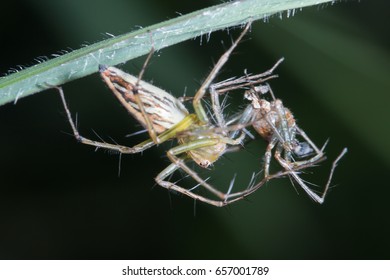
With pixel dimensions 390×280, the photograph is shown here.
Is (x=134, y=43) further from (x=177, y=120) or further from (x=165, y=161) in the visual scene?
(x=165, y=161)

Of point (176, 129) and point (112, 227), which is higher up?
point (112, 227)

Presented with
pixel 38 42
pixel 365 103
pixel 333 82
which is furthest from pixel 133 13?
pixel 365 103

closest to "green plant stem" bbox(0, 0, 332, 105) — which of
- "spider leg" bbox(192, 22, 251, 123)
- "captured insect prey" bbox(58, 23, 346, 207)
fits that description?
"captured insect prey" bbox(58, 23, 346, 207)

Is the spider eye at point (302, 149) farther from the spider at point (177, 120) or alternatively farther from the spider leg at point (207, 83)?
the spider leg at point (207, 83)

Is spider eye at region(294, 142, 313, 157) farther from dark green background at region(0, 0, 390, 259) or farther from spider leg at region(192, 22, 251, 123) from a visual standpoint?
dark green background at region(0, 0, 390, 259)

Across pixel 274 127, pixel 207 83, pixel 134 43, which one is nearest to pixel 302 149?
pixel 274 127
